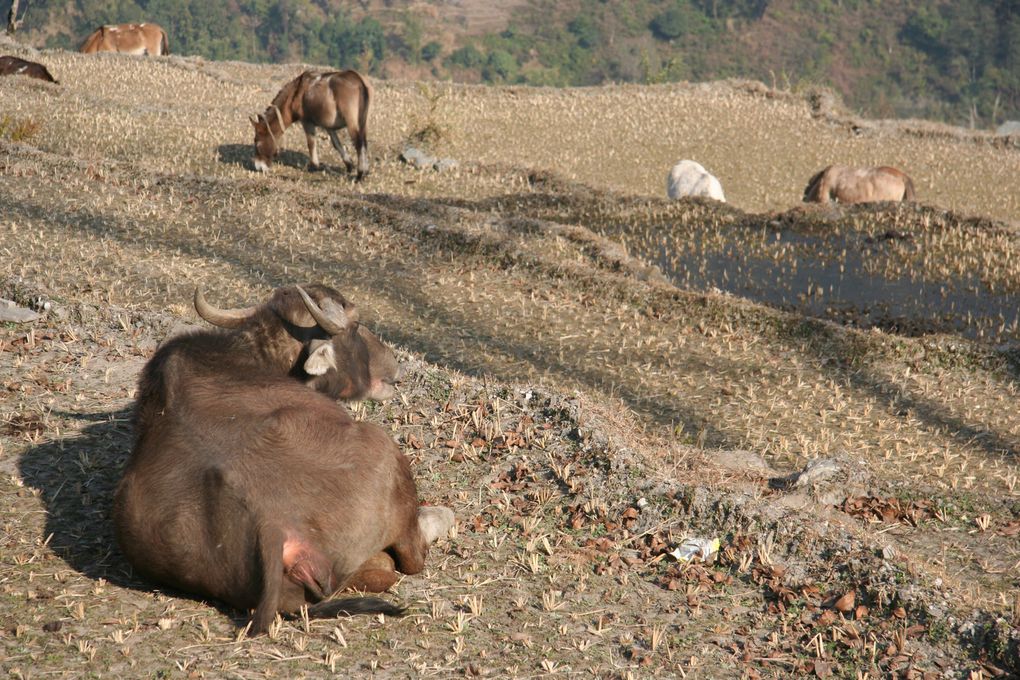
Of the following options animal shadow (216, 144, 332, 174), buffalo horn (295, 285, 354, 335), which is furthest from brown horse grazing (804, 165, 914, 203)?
buffalo horn (295, 285, 354, 335)

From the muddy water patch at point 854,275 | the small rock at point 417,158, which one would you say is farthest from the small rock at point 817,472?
the small rock at point 417,158

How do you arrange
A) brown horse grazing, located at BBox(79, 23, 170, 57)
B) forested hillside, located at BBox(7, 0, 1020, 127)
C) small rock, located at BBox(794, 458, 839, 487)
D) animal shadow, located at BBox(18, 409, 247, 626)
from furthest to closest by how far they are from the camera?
1. forested hillside, located at BBox(7, 0, 1020, 127)
2. brown horse grazing, located at BBox(79, 23, 170, 57)
3. small rock, located at BBox(794, 458, 839, 487)
4. animal shadow, located at BBox(18, 409, 247, 626)

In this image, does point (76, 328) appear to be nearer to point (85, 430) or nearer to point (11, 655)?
point (85, 430)

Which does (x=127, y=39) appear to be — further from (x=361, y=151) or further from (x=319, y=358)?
(x=319, y=358)

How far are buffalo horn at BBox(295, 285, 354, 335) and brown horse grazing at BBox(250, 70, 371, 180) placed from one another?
12486mm

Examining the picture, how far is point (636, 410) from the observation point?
26.1 feet

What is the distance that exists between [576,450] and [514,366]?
9.42 ft

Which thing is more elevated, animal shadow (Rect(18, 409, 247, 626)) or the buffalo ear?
the buffalo ear

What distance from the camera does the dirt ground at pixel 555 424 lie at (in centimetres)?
426

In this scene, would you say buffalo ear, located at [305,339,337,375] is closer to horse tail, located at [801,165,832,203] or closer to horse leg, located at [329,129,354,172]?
horse leg, located at [329,129,354,172]

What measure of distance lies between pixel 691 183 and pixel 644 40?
3255 inches

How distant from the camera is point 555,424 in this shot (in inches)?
246

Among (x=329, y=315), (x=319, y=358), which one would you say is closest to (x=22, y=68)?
(x=329, y=315)

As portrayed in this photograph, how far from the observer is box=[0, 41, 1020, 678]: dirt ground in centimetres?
426
